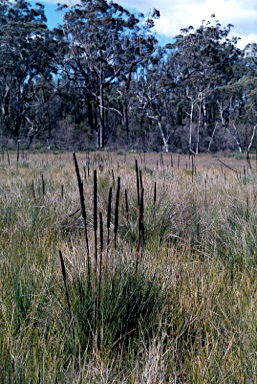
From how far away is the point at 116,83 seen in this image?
145 ft

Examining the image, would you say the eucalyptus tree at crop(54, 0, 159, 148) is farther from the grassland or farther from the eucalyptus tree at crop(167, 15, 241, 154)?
the grassland

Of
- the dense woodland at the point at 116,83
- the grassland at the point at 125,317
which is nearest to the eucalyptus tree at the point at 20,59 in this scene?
the dense woodland at the point at 116,83

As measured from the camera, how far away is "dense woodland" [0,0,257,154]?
122 feet

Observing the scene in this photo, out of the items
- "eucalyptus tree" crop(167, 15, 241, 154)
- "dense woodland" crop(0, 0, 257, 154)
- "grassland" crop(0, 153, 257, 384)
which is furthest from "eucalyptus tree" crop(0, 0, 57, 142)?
"grassland" crop(0, 153, 257, 384)

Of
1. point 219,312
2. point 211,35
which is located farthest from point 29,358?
point 211,35

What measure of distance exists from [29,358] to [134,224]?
228cm

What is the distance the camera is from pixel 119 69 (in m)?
38.9

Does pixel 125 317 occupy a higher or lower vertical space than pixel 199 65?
lower

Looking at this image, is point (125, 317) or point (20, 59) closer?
point (125, 317)

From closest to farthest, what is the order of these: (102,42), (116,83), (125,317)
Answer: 1. (125,317)
2. (102,42)
3. (116,83)

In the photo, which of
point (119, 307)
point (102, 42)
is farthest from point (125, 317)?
point (102, 42)

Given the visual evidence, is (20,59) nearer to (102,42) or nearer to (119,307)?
(102,42)

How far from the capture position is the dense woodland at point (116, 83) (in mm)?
37250

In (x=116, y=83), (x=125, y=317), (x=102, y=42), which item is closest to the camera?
(x=125, y=317)
